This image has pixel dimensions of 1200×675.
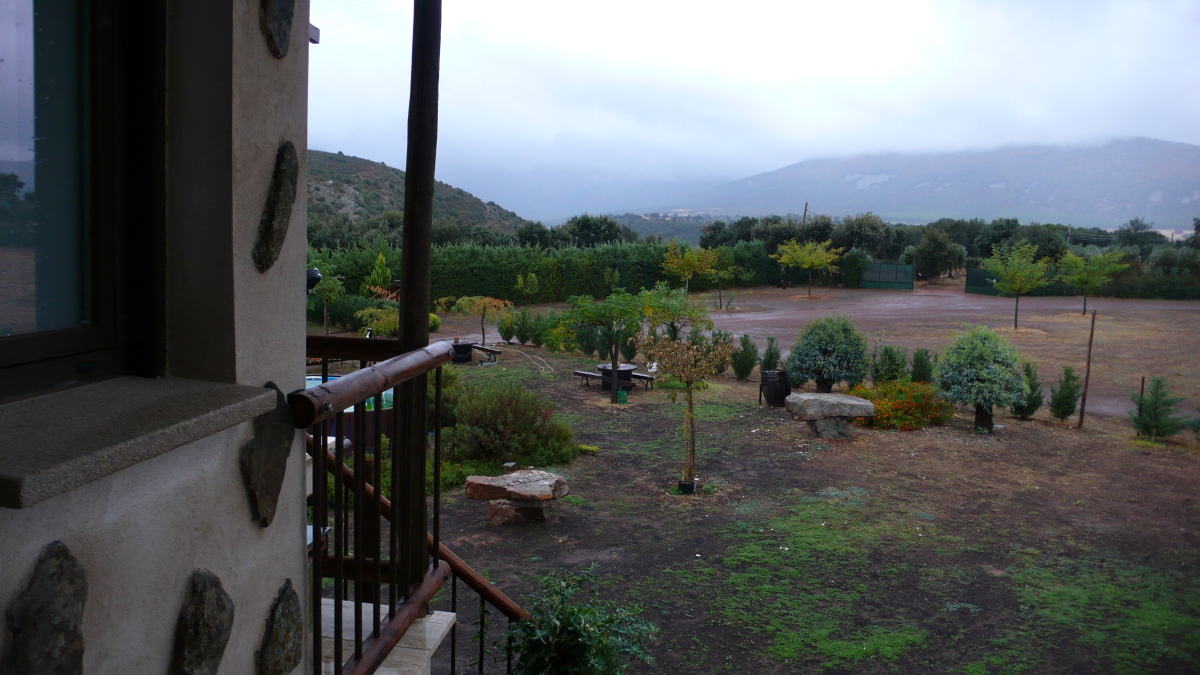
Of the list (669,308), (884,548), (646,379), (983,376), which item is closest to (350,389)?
(884,548)

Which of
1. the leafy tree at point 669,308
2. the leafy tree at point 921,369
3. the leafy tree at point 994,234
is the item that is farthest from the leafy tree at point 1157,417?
the leafy tree at point 994,234

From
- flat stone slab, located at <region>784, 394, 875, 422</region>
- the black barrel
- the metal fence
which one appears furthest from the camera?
the metal fence

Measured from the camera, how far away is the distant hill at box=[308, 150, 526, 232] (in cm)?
5703

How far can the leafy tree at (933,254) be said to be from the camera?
42.9m

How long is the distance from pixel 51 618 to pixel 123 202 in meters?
0.82

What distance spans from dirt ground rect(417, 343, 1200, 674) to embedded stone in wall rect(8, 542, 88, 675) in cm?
384

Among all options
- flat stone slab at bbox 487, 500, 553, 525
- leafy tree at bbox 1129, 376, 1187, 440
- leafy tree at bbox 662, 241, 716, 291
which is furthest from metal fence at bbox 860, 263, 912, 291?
flat stone slab at bbox 487, 500, 553, 525

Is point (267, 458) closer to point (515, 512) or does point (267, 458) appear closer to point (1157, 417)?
point (515, 512)

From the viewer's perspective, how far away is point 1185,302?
108ft

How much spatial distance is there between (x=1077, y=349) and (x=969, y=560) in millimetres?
15929

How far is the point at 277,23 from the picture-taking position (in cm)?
167

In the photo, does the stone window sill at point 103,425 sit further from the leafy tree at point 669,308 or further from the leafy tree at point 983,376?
the leafy tree at point 983,376

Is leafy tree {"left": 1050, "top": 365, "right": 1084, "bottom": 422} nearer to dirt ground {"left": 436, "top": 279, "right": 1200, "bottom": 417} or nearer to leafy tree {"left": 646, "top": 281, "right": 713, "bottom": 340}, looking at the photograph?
dirt ground {"left": 436, "top": 279, "right": 1200, "bottom": 417}

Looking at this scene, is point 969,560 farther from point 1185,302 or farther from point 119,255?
point 1185,302
